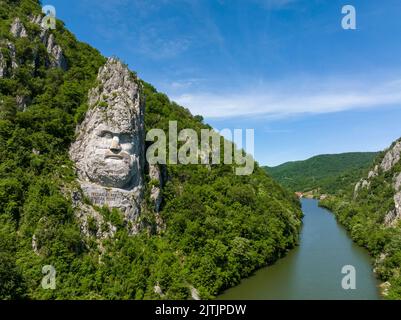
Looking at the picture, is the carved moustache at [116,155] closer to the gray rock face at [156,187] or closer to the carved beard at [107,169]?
the carved beard at [107,169]

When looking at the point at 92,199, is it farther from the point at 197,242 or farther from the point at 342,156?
the point at 342,156

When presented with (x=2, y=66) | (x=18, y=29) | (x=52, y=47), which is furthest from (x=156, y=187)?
(x=18, y=29)

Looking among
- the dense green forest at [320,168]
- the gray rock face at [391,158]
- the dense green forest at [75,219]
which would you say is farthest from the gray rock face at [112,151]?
the dense green forest at [320,168]

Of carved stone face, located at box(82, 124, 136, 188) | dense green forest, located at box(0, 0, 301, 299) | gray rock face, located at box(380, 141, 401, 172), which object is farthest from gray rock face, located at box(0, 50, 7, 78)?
gray rock face, located at box(380, 141, 401, 172)

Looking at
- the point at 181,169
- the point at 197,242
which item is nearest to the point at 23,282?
the point at 197,242

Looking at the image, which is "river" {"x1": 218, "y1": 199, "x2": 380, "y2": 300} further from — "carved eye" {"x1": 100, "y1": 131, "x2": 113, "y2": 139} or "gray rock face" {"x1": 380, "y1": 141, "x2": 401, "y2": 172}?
"gray rock face" {"x1": 380, "y1": 141, "x2": 401, "y2": 172}

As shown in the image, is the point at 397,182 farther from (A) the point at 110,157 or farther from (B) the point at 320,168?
(B) the point at 320,168
